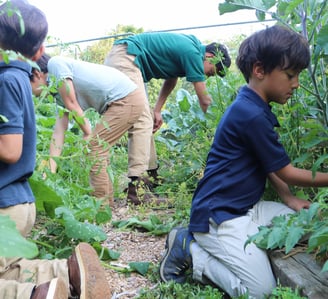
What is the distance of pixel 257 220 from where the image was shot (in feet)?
7.16

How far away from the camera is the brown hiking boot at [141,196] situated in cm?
342

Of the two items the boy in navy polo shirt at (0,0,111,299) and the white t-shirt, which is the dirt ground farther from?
the white t-shirt

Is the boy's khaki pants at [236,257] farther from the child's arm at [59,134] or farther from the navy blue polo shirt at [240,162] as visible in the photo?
the child's arm at [59,134]

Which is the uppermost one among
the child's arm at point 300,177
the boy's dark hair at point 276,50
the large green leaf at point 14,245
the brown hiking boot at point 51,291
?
the large green leaf at point 14,245

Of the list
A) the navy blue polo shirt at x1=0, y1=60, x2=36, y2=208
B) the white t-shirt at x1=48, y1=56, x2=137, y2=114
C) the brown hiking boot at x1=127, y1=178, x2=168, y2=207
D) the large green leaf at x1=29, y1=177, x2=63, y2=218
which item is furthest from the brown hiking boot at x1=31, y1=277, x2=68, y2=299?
the white t-shirt at x1=48, y1=56, x2=137, y2=114

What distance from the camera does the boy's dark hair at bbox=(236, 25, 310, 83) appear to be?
199cm

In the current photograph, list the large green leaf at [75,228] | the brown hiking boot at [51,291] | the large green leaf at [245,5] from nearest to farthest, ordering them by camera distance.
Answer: the brown hiking boot at [51,291] → the large green leaf at [245,5] → the large green leaf at [75,228]

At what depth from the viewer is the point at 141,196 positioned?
11.7 feet

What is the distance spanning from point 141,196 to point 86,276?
1.67m

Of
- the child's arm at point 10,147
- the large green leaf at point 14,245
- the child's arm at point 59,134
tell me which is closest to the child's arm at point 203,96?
the child's arm at point 59,134

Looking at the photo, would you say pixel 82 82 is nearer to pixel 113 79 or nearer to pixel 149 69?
pixel 113 79

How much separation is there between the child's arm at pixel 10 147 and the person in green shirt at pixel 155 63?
1.85 meters

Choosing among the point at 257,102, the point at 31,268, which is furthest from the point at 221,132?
the point at 31,268

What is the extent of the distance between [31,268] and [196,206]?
0.71 metres
